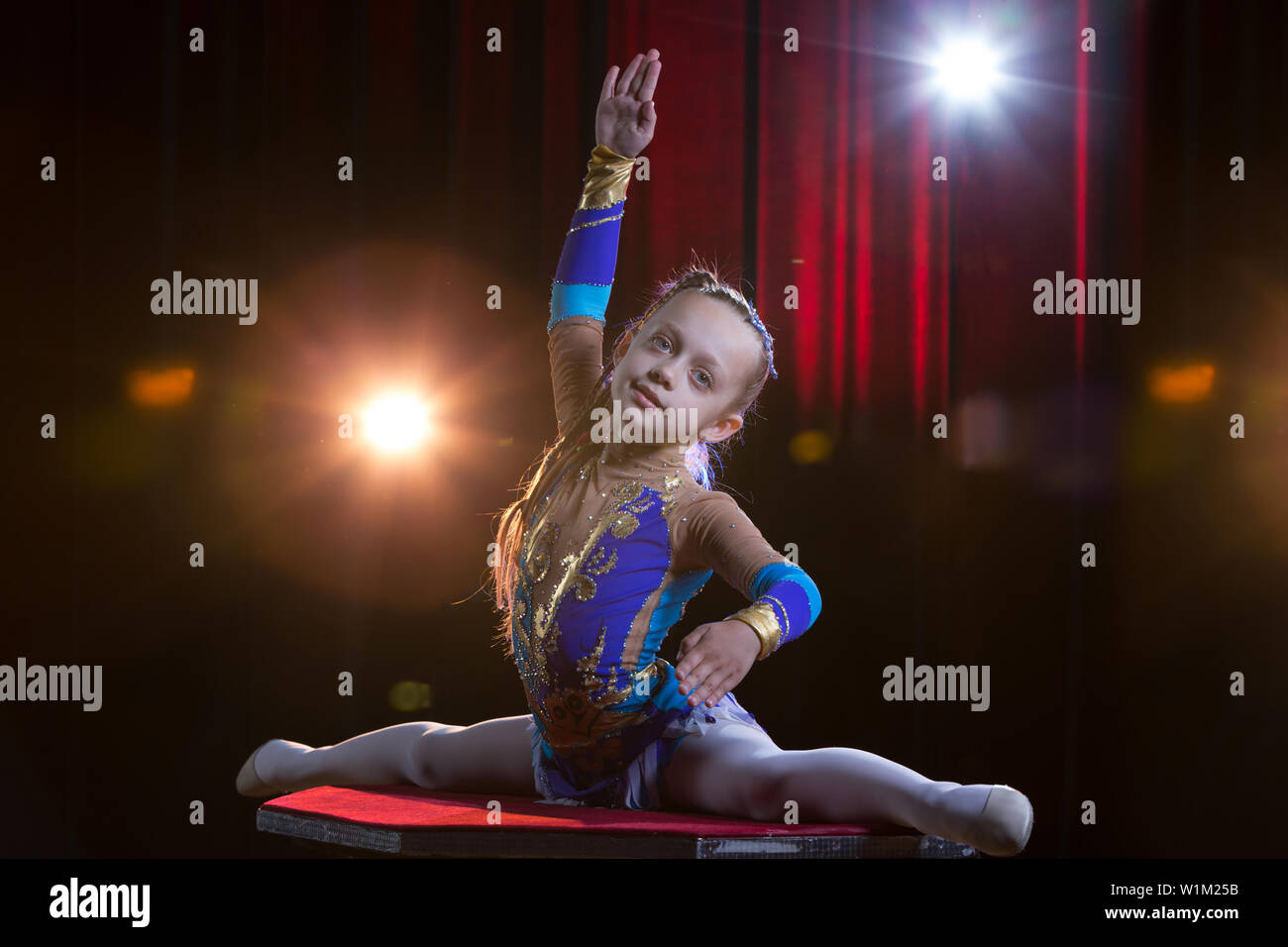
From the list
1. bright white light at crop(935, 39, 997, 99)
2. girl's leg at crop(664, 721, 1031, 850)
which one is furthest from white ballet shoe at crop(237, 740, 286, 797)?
bright white light at crop(935, 39, 997, 99)

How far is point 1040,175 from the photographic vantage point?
297 cm

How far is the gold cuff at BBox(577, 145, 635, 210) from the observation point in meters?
2.21

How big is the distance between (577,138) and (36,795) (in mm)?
2174

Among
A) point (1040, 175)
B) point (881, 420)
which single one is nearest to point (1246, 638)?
point (881, 420)

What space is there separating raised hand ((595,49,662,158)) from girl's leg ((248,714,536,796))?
3.63 feet

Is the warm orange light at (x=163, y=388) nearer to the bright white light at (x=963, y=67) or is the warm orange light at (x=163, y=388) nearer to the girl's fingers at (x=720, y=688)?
the girl's fingers at (x=720, y=688)

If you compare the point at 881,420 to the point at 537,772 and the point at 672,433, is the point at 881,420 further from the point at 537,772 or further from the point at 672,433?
the point at 537,772

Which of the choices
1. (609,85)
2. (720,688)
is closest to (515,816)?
(720,688)

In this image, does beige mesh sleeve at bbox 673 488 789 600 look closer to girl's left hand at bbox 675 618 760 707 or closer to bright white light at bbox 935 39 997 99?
girl's left hand at bbox 675 618 760 707

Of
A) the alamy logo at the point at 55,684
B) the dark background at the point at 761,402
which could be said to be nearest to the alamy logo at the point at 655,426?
the dark background at the point at 761,402

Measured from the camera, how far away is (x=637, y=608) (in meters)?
1.90

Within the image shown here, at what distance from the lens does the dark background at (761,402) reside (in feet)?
9.39

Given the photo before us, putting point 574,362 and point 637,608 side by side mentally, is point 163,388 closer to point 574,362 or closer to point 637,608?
point 574,362
